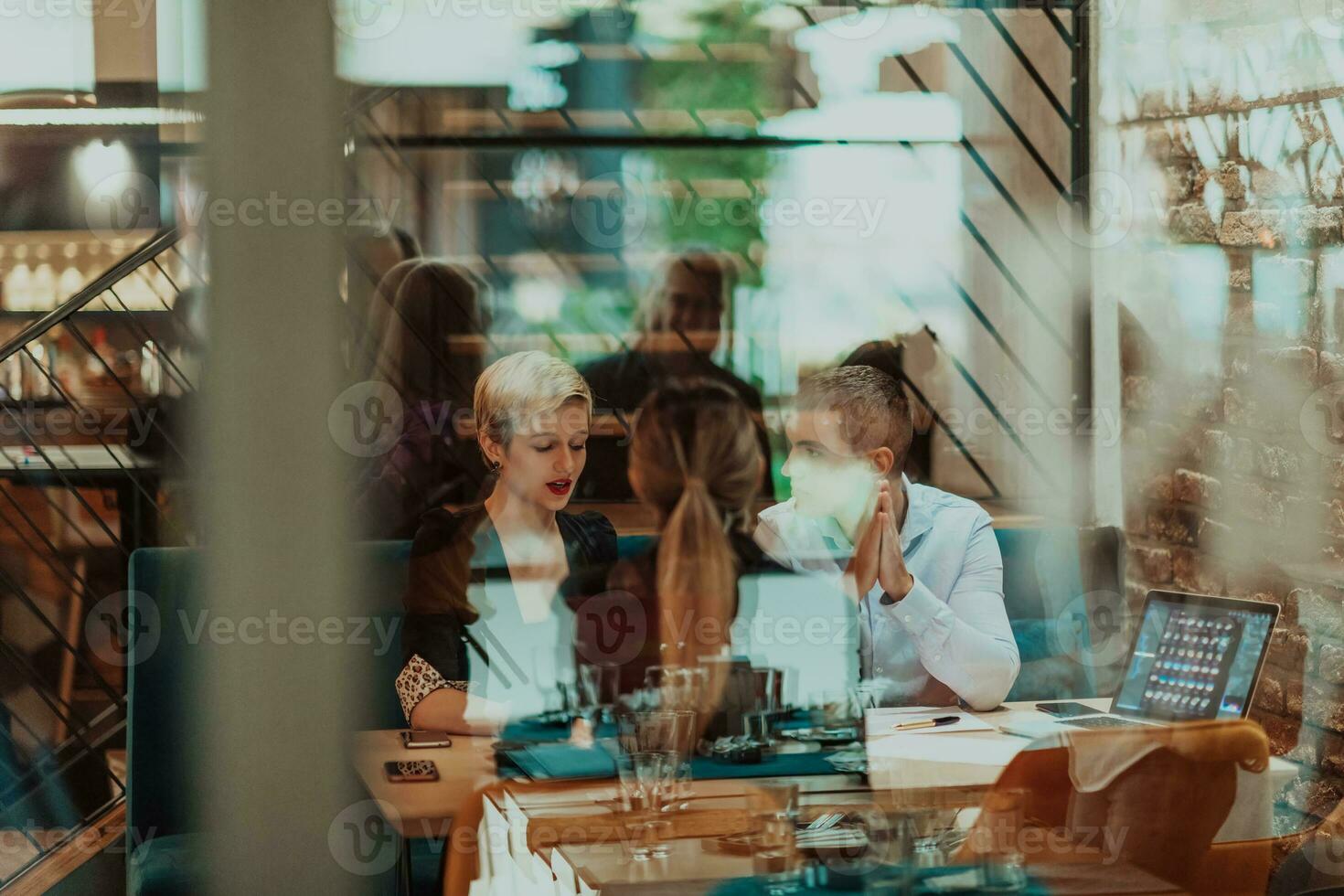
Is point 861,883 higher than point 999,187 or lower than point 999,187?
lower

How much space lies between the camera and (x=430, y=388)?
8.14 feet

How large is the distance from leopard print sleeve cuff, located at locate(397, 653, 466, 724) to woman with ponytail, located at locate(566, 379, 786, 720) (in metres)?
0.22

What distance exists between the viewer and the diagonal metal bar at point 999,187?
2.41 meters

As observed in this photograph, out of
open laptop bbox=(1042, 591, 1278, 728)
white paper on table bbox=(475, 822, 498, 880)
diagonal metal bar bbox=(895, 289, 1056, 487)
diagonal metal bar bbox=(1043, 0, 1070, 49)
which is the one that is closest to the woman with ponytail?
white paper on table bbox=(475, 822, 498, 880)

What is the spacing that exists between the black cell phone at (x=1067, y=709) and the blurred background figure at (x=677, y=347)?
631 mm

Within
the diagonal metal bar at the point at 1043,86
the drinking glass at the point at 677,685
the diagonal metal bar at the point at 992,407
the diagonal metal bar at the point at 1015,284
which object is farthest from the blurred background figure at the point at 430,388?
the diagonal metal bar at the point at 1043,86

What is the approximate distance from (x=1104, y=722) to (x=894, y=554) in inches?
16.0

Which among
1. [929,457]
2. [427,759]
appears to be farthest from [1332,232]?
[427,759]

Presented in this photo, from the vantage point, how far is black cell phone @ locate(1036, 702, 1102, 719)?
1680 mm

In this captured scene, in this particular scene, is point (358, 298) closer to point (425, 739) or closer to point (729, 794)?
point (729, 794)

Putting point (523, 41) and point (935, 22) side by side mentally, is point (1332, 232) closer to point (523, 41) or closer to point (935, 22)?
point (935, 22)

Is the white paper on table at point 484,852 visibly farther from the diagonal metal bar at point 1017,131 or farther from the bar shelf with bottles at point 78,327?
the bar shelf with bottles at point 78,327

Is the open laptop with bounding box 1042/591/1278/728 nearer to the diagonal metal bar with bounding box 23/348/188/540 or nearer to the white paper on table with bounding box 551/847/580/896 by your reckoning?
the white paper on table with bounding box 551/847/580/896

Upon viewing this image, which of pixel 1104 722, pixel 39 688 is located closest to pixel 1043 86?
pixel 1104 722
